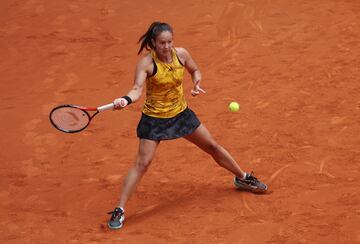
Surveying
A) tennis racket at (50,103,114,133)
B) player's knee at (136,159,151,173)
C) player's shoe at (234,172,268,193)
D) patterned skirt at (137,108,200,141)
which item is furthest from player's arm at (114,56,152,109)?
player's shoe at (234,172,268,193)

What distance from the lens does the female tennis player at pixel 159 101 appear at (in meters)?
6.57

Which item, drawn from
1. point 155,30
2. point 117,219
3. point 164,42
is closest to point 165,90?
point 164,42

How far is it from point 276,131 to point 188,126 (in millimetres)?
2199

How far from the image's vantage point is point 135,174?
271 inches

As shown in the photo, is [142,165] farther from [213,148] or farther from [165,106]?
[213,148]

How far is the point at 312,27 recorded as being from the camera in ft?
38.9

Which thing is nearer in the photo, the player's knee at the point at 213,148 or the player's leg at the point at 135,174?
the player's leg at the point at 135,174

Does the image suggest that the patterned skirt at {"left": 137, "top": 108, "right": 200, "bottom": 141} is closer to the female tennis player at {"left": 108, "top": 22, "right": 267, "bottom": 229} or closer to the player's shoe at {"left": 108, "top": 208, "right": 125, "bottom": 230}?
the female tennis player at {"left": 108, "top": 22, "right": 267, "bottom": 229}

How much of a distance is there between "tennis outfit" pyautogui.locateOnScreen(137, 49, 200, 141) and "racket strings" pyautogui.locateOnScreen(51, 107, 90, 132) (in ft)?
1.81

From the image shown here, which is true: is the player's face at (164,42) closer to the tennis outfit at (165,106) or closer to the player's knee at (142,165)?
the tennis outfit at (165,106)

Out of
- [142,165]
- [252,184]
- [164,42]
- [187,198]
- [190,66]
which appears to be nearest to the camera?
[164,42]

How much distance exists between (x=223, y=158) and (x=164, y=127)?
2.52 ft

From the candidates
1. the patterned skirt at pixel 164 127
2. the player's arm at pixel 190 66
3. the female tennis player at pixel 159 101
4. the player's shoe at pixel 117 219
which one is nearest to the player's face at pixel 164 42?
the female tennis player at pixel 159 101

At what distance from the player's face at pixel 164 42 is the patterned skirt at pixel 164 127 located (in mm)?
657
